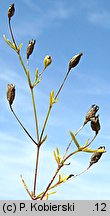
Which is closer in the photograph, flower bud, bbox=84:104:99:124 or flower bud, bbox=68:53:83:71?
flower bud, bbox=84:104:99:124

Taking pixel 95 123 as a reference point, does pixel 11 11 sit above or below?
above

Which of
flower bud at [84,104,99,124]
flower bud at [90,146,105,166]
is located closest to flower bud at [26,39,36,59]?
flower bud at [84,104,99,124]

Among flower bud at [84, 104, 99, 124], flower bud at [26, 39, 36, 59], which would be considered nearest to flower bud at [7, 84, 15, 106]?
flower bud at [26, 39, 36, 59]

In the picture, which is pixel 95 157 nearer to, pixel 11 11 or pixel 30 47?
pixel 30 47

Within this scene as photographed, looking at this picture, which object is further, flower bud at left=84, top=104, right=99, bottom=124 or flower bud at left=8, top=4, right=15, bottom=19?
flower bud at left=8, top=4, right=15, bottom=19

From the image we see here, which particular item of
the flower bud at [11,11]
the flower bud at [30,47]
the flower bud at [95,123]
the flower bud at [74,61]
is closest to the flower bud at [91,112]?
the flower bud at [95,123]

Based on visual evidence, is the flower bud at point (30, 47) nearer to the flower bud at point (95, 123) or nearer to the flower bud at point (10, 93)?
the flower bud at point (10, 93)

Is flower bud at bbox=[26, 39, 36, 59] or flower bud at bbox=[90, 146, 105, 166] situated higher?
flower bud at bbox=[26, 39, 36, 59]

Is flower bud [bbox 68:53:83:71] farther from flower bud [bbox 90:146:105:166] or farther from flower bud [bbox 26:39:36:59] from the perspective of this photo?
flower bud [bbox 90:146:105:166]

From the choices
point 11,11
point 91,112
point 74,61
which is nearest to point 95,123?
point 91,112


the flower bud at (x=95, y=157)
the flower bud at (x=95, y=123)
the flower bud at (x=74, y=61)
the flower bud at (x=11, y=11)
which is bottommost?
the flower bud at (x=95, y=157)

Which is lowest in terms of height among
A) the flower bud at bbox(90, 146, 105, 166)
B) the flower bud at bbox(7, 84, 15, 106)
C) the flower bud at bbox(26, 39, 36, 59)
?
the flower bud at bbox(90, 146, 105, 166)

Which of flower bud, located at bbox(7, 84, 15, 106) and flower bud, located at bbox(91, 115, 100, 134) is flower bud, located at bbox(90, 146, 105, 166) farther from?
A: flower bud, located at bbox(7, 84, 15, 106)
